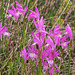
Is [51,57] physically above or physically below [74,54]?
above

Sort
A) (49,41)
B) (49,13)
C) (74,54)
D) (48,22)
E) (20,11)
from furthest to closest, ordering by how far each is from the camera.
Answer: (49,13) < (48,22) < (74,54) < (20,11) < (49,41)

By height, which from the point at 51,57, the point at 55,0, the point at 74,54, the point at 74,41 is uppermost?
the point at 55,0

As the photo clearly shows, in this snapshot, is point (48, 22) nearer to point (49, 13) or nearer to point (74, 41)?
point (49, 13)

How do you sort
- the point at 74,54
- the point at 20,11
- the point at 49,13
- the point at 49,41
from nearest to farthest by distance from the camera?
the point at 49,41 → the point at 20,11 → the point at 74,54 → the point at 49,13

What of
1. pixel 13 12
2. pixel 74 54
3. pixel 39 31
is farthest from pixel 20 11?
pixel 74 54

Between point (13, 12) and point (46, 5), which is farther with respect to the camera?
point (46, 5)

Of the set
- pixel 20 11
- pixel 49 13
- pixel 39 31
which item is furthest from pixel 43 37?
pixel 49 13

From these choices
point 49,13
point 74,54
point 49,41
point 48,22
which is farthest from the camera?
point 49,13

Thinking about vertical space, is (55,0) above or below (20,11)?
above

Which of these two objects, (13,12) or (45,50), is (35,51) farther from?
(13,12)
